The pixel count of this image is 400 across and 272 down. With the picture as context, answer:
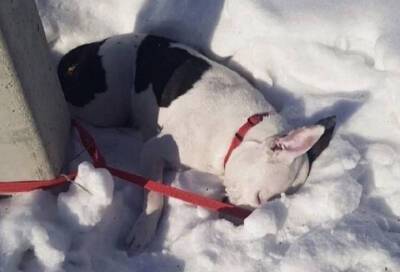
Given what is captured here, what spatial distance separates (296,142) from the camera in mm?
3309

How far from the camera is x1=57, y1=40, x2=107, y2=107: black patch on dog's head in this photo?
4.27m

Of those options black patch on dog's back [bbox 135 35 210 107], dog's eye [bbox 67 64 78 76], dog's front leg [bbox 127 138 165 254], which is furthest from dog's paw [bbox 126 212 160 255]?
dog's eye [bbox 67 64 78 76]

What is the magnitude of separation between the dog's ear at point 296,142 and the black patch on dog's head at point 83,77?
4.83ft

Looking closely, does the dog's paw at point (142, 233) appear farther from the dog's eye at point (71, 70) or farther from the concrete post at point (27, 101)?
the dog's eye at point (71, 70)

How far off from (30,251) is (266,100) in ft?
5.90

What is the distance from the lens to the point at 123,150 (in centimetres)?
412

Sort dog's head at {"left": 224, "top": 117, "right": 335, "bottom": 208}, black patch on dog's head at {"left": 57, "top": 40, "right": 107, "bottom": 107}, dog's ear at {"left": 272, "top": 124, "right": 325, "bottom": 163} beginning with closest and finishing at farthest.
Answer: dog's ear at {"left": 272, "top": 124, "right": 325, "bottom": 163}
dog's head at {"left": 224, "top": 117, "right": 335, "bottom": 208}
black patch on dog's head at {"left": 57, "top": 40, "right": 107, "bottom": 107}

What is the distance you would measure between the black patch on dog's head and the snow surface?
27 centimetres

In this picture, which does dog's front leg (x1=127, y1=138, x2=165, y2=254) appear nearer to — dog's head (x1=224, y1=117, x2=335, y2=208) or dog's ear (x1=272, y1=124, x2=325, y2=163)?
dog's head (x1=224, y1=117, x2=335, y2=208)

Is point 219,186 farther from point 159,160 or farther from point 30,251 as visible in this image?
point 30,251

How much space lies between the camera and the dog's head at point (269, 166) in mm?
3337

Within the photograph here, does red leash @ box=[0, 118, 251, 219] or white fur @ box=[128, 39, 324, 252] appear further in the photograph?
white fur @ box=[128, 39, 324, 252]

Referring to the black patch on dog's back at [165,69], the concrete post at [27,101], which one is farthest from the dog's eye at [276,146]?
the concrete post at [27,101]

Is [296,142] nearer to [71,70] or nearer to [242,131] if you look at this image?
[242,131]
